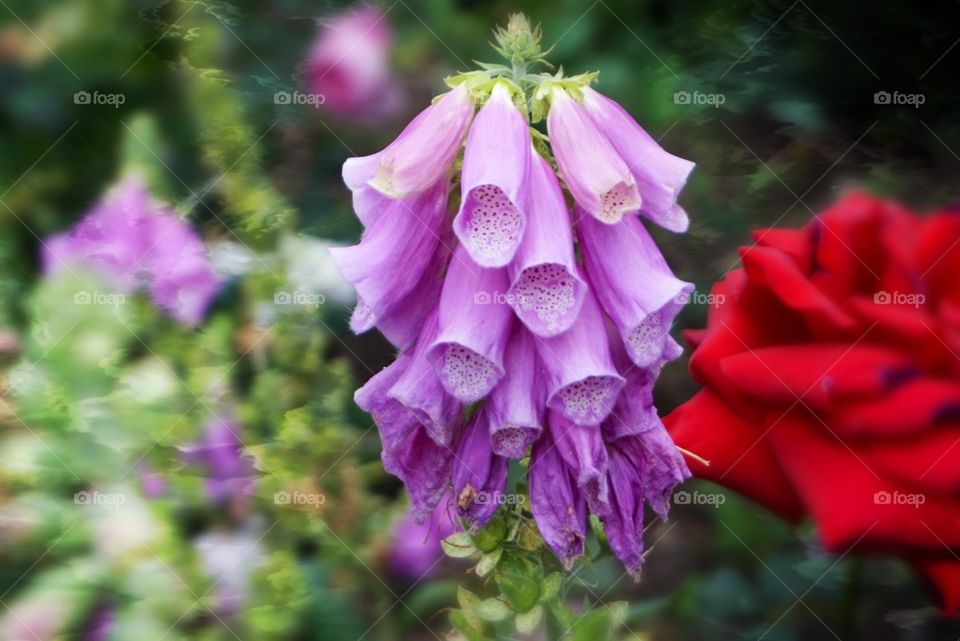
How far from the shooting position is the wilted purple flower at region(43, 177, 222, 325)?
0.90 metres

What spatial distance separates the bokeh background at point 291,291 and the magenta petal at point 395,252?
309 mm

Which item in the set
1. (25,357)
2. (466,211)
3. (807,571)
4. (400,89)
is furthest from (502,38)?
(25,357)

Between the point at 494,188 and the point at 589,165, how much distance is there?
0.05 metres

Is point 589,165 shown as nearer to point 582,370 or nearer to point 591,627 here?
point 582,370

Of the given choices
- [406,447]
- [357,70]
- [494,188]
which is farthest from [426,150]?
[357,70]

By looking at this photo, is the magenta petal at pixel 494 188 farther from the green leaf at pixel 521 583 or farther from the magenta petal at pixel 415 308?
the green leaf at pixel 521 583

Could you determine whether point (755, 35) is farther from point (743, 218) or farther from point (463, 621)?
point (463, 621)

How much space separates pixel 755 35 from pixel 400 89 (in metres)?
0.27

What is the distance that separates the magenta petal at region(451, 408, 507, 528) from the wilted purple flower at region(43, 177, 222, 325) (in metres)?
0.40

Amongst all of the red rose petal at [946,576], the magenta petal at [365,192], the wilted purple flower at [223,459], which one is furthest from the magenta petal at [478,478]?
the wilted purple flower at [223,459]

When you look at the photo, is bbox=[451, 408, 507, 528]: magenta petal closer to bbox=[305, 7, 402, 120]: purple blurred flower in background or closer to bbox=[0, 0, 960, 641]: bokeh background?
bbox=[0, 0, 960, 641]: bokeh background

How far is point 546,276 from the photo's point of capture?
0.53 meters

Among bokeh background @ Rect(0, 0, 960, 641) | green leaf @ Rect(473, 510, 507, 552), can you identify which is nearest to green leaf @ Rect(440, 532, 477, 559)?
green leaf @ Rect(473, 510, 507, 552)

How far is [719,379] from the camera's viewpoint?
0.63m
